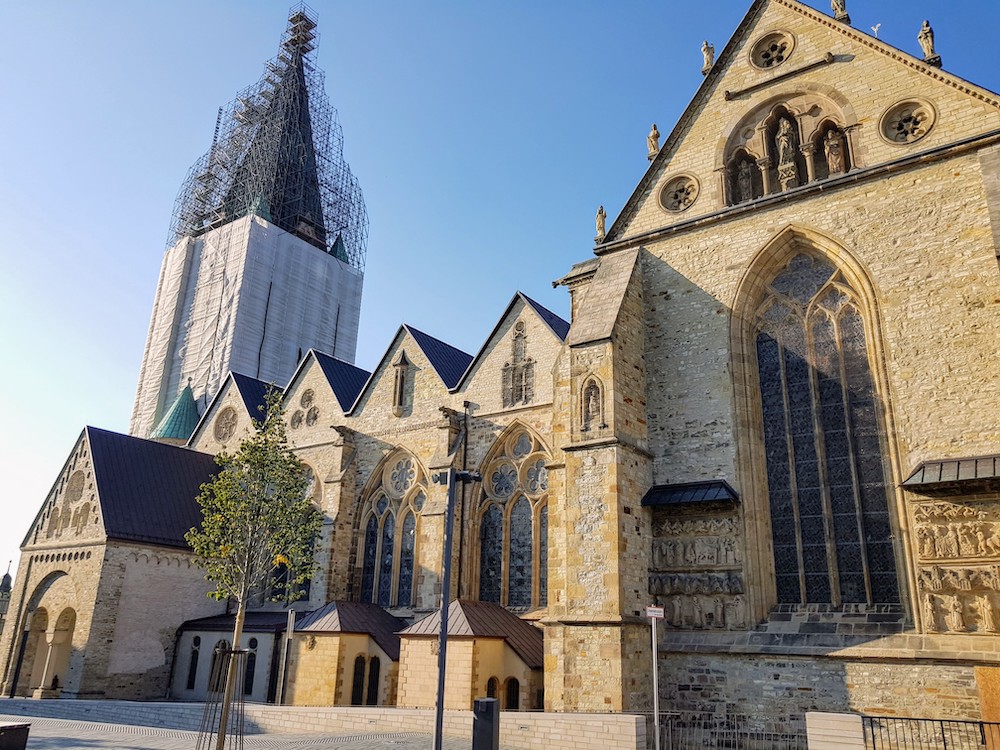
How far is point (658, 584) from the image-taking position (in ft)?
49.8

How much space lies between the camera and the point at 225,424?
3198 centimetres

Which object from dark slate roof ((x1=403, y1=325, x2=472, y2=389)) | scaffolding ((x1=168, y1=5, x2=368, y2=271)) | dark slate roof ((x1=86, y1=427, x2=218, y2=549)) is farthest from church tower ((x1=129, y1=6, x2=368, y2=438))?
dark slate roof ((x1=403, y1=325, x2=472, y2=389))

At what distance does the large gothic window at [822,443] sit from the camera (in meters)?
14.1

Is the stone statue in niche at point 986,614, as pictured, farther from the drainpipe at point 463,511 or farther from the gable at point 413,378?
the gable at point 413,378

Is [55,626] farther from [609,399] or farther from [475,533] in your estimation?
[609,399]

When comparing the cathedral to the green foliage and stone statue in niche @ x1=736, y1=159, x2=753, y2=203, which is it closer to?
stone statue in niche @ x1=736, y1=159, x2=753, y2=203

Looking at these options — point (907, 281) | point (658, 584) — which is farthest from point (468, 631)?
point (907, 281)

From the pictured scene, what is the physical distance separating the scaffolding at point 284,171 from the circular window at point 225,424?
18.9m

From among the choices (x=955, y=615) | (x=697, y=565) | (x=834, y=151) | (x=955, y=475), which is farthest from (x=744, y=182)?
(x=955, y=615)

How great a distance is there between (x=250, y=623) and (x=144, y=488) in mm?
6389

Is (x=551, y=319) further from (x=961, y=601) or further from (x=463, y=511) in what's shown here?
(x=961, y=601)

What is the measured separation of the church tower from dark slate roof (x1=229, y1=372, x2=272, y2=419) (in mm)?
12547

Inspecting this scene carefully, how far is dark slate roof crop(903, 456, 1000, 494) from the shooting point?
12.3m

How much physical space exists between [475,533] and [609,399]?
8.66 metres
